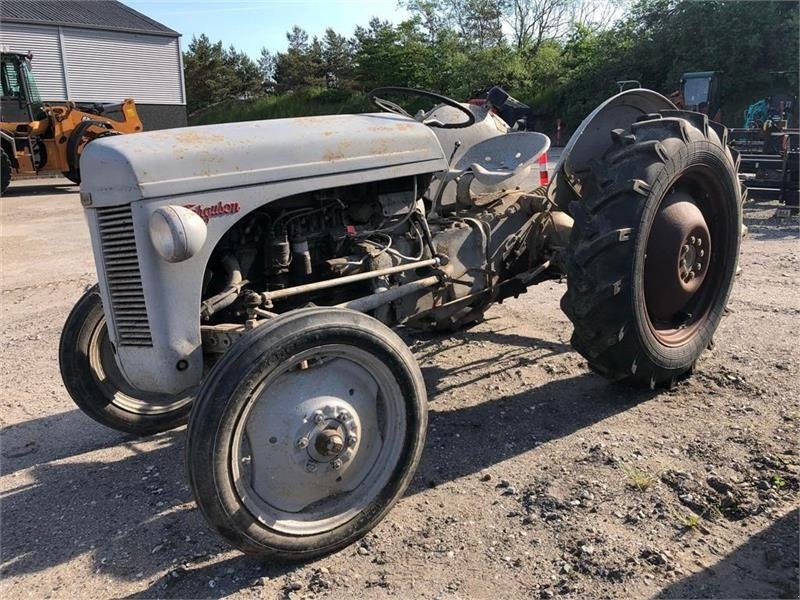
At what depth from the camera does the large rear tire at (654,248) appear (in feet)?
11.4

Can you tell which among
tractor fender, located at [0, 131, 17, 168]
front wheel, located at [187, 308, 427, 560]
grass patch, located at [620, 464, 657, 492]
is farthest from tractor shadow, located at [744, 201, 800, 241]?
tractor fender, located at [0, 131, 17, 168]

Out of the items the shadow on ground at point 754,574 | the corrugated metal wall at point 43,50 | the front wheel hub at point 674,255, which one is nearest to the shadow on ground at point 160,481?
the front wheel hub at point 674,255

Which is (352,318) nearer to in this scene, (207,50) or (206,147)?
(206,147)

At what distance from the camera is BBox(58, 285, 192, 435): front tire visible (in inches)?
146

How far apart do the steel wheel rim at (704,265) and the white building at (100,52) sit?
27994mm

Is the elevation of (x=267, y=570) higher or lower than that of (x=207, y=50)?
lower

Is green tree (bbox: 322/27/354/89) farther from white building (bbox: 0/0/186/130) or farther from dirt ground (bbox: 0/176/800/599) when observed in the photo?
dirt ground (bbox: 0/176/800/599)

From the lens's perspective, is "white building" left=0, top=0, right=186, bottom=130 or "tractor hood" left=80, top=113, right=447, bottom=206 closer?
"tractor hood" left=80, top=113, right=447, bottom=206

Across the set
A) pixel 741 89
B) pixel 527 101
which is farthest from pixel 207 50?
pixel 741 89

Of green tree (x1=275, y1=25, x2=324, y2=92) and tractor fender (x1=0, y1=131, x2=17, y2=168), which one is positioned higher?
green tree (x1=275, y1=25, x2=324, y2=92)

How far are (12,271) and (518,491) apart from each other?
7363 millimetres

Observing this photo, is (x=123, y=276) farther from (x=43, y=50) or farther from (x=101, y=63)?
(x=101, y=63)

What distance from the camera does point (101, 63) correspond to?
28047 mm

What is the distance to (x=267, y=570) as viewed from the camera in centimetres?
266
